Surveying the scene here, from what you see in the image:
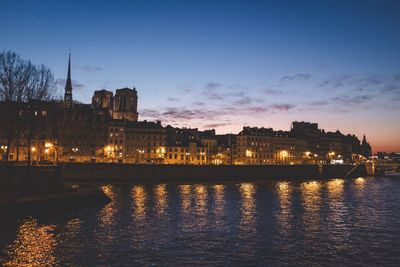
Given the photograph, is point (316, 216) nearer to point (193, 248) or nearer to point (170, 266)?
point (193, 248)

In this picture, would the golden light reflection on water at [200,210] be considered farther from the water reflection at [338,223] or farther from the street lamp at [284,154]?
the street lamp at [284,154]

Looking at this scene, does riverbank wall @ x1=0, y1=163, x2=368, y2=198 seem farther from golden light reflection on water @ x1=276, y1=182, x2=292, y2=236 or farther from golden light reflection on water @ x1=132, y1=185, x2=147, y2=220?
Answer: golden light reflection on water @ x1=276, y1=182, x2=292, y2=236

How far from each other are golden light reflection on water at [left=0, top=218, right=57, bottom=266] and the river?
6cm

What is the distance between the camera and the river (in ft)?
85.4

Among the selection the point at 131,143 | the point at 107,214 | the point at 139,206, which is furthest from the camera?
the point at 131,143

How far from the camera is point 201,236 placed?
3256 cm

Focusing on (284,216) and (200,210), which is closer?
(284,216)

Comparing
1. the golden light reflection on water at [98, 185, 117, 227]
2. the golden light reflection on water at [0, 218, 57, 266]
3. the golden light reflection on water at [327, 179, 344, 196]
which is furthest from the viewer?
the golden light reflection on water at [327, 179, 344, 196]

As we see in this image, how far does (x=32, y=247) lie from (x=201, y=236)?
12098mm

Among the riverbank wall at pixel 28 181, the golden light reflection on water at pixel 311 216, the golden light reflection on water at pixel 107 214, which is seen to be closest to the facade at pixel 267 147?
the golden light reflection on water at pixel 311 216

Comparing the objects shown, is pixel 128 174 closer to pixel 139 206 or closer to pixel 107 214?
pixel 139 206

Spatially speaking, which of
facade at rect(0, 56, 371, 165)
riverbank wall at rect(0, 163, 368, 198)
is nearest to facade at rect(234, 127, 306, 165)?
facade at rect(0, 56, 371, 165)

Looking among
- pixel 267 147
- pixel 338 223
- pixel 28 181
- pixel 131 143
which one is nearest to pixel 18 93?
pixel 28 181

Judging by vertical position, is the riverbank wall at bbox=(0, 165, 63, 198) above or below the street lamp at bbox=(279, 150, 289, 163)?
below
